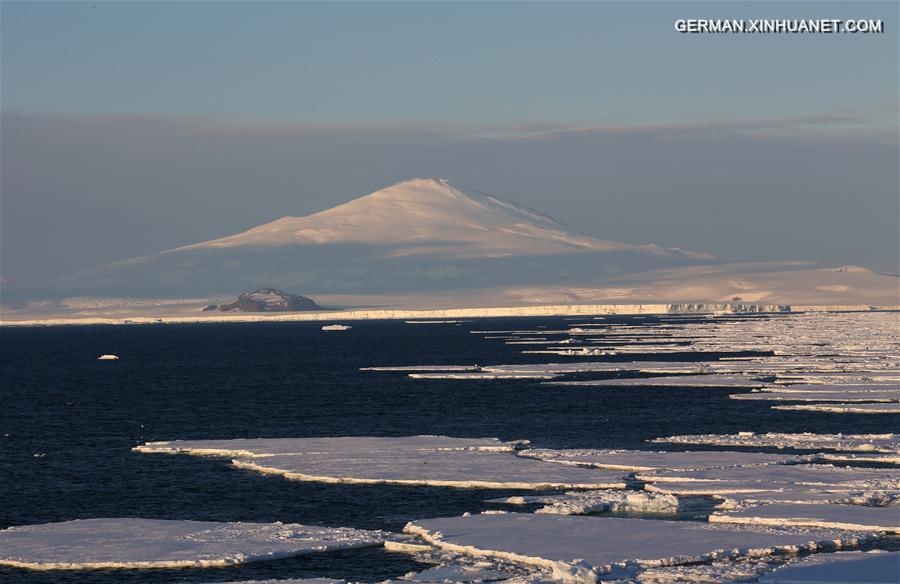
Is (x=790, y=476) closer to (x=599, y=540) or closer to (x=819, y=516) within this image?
(x=819, y=516)

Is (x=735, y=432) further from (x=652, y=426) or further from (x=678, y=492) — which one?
(x=678, y=492)

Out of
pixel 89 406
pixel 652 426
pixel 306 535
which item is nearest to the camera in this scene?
pixel 306 535

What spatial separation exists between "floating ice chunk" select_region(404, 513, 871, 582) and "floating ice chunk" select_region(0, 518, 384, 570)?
6.51 feet

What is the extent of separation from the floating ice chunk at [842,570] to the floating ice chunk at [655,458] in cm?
1077

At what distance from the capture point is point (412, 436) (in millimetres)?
47000

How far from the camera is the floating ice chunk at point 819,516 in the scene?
2730cm

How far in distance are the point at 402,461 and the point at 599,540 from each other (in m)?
13.0

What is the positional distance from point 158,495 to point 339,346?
349 feet

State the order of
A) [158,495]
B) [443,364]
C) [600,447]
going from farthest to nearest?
1. [443,364]
2. [600,447]
3. [158,495]

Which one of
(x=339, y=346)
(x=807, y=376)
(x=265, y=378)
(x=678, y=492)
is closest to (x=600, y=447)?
(x=678, y=492)

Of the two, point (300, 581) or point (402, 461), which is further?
point (402, 461)

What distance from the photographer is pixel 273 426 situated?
175ft

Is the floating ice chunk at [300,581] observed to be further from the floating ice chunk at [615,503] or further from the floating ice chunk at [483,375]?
the floating ice chunk at [483,375]

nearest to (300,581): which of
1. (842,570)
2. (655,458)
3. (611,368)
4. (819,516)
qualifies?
(842,570)
